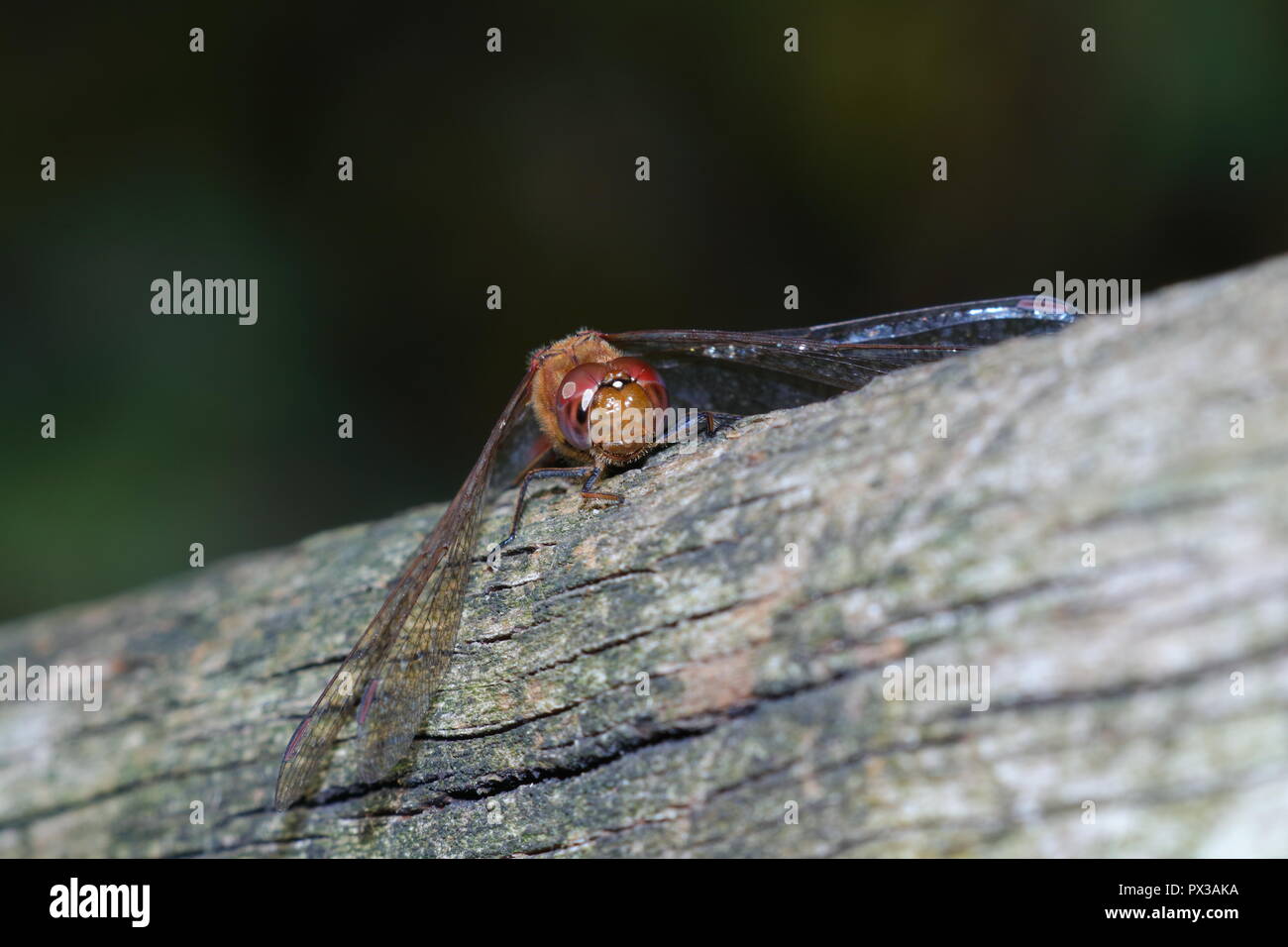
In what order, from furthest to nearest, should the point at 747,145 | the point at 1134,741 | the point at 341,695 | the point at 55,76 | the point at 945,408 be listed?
the point at 747,145
the point at 55,76
the point at 341,695
the point at 945,408
the point at 1134,741

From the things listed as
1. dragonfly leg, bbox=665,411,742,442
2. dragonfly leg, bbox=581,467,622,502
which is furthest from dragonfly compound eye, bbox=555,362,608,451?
dragonfly leg, bbox=665,411,742,442

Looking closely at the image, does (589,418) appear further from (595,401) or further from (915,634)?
(915,634)

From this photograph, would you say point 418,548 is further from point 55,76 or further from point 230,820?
point 55,76

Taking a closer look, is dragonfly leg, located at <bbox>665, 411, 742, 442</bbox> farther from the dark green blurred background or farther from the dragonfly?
the dark green blurred background

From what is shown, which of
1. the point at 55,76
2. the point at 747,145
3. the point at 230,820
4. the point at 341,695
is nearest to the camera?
the point at 341,695

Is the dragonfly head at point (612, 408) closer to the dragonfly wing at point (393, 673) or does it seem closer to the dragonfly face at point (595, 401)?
the dragonfly face at point (595, 401)

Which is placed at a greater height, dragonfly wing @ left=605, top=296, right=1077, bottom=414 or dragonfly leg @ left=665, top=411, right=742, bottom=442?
dragonfly wing @ left=605, top=296, right=1077, bottom=414

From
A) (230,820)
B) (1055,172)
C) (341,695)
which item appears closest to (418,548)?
(341,695)

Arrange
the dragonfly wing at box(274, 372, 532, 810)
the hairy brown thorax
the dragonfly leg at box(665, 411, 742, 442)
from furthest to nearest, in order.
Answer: the hairy brown thorax → the dragonfly leg at box(665, 411, 742, 442) → the dragonfly wing at box(274, 372, 532, 810)
